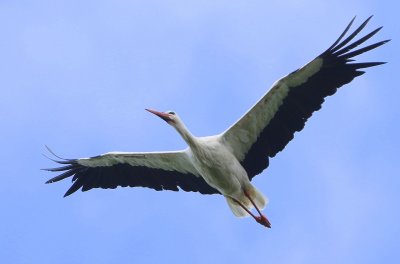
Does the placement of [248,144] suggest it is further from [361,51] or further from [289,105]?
[361,51]

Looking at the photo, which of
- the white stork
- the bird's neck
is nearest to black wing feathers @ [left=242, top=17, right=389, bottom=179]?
the white stork

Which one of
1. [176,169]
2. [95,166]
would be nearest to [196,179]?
[176,169]

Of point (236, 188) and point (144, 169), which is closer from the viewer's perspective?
point (236, 188)

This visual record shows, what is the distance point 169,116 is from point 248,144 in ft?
3.53

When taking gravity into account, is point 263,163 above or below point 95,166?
below

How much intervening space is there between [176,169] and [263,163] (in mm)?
1228

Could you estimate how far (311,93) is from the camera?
14.6 meters

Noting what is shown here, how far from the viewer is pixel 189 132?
14.9m

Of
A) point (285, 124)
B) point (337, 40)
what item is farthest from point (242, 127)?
point (337, 40)

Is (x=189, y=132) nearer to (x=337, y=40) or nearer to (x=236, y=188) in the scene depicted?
(x=236, y=188)

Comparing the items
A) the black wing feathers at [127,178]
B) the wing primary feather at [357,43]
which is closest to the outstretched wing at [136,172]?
the black wing feathers at [127,178]

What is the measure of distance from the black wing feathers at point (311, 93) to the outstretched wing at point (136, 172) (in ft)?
3.30

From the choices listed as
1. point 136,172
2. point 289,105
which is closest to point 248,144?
point 289,105

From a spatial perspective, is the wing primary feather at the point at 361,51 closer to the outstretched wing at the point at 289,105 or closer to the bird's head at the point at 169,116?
the outstretched wing at the point at 289,105
